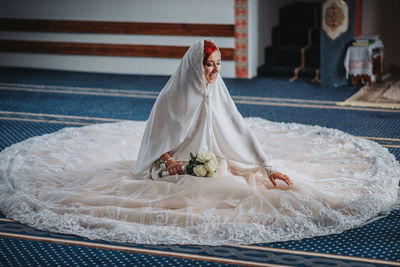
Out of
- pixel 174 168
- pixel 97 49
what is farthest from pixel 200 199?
pixel 97 49

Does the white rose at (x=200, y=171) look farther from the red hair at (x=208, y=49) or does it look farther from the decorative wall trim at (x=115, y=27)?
the decorative wall trim at (x=115, y=27)

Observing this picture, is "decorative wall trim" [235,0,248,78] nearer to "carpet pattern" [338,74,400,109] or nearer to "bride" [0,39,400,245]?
"carpet pattern" [338,74,400,109]

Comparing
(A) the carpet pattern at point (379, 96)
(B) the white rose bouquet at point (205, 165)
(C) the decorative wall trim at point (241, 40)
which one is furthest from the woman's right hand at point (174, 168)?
(C) the decorative wall trim at point (241, 40)

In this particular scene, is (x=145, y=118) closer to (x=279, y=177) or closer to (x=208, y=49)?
(x=208, y=49)

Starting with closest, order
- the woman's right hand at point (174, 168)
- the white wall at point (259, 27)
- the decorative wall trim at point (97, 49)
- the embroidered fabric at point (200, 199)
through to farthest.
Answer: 1. the embroidered fabric at point (200, 199)
2. the woman's right hand at point (174, 168)
3. the white wall at point (259, 27)
4. the decorative wall trim at point (97, 49)

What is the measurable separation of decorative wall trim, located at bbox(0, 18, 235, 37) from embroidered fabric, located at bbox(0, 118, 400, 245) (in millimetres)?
4691

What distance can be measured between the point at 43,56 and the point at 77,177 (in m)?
6.42

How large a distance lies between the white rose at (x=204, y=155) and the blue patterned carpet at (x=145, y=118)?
675 mm

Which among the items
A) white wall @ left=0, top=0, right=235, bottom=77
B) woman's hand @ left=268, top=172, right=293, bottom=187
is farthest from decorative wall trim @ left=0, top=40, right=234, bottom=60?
woman's hand @ left=268, top=172, right=293, bottom=187

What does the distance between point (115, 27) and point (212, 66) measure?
20.1ft

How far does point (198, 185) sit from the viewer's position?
3699 millimetres

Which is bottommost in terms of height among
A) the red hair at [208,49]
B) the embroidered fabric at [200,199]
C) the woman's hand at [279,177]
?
the embroidered fabric at [200,199]

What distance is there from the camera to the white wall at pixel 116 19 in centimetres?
913

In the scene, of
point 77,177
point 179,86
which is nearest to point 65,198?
point 77,177
